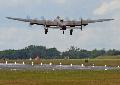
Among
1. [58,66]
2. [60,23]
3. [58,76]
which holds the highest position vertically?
[60,23]

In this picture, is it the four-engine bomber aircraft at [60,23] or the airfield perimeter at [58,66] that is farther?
the four-engine bomber aircraft at [60,23]

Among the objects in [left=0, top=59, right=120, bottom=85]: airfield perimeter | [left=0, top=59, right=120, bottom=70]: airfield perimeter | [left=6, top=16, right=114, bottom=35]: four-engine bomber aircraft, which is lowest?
[left=0, top=59, right=120, bottom=85]: airfield perimeter

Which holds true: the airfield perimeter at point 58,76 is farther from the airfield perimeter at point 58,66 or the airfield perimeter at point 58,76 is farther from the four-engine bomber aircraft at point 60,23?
the four-engine bomber aircraft at point 60,23

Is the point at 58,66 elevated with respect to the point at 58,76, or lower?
elevated

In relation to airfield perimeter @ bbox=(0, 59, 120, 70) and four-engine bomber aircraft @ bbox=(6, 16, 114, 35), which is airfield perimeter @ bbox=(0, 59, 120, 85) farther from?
four-engine bomber aircraft @ bbox=(6, 16, 114, 35)

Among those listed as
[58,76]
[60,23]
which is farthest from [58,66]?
[58,76]

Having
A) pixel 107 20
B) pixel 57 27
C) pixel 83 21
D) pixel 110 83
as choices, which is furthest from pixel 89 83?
pixel 107 20

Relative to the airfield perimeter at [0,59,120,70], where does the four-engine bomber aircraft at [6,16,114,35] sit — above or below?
above

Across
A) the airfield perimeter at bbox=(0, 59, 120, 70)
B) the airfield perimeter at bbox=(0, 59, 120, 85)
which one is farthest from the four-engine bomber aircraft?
the airfield perimeter at bbox=(0, 59, 120, 85)

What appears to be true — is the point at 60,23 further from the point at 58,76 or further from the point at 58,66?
the point at 58,76

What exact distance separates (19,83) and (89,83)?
334 inches

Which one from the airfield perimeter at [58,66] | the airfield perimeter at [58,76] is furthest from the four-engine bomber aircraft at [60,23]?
the airfield perimeter at [58,76]

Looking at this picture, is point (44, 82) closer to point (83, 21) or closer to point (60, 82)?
point (60, 82)

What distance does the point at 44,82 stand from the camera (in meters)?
63.9
